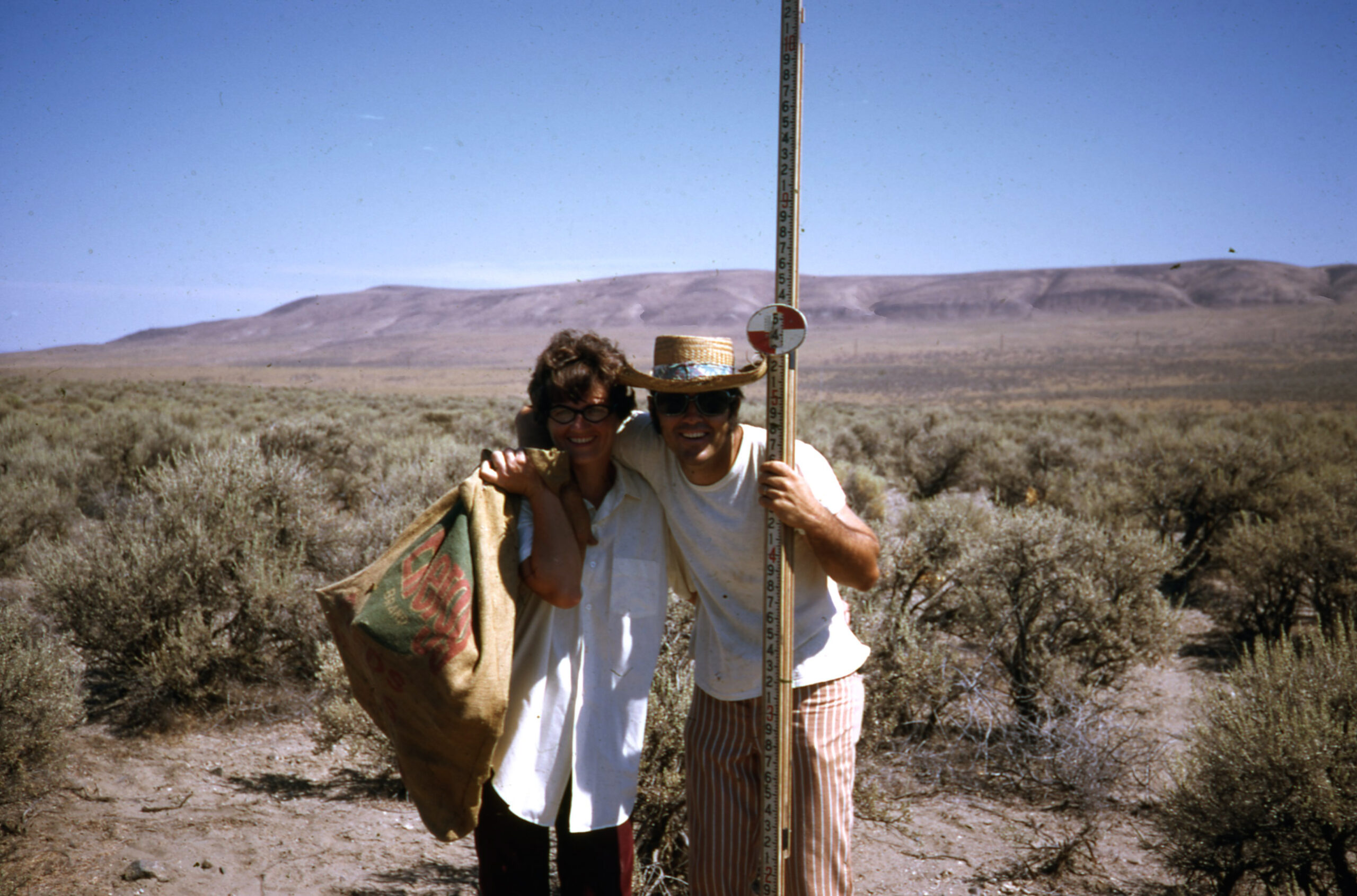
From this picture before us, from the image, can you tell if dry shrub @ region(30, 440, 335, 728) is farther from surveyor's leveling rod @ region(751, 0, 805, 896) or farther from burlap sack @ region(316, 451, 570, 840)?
surveyor's leveling rod @ region(751, 0, 805, 896)

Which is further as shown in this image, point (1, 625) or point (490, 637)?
point (1, 625)

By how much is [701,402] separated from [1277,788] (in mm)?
3158

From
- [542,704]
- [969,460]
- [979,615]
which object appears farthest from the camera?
[969,460]

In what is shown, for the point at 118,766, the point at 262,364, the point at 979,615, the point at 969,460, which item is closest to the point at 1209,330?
the point at 969,460

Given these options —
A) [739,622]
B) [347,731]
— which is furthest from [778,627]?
[347,731]

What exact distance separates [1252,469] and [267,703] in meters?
10.8

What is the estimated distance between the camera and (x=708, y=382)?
7.34 ft

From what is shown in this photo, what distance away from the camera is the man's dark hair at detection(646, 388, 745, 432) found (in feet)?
7.61

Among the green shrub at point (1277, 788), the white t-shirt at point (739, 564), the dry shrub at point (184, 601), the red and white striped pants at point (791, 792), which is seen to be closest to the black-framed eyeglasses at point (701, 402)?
the white t-shirt at point (739, 564)

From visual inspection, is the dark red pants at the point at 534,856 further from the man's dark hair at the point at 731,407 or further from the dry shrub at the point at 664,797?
the dry shrub at the point at 664,797

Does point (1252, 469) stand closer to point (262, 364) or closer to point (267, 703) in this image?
point (267, 703)

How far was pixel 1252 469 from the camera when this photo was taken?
1003cm

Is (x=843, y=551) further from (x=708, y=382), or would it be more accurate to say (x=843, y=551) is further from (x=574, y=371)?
(x=574, y=371)

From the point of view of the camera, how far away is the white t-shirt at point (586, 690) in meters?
2.11
